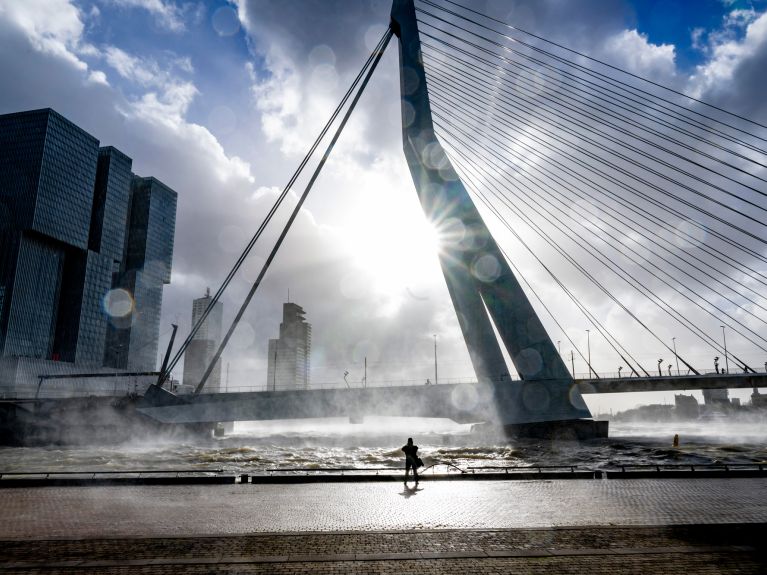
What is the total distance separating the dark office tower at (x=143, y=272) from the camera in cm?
15750

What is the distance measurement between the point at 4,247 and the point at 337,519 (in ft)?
455

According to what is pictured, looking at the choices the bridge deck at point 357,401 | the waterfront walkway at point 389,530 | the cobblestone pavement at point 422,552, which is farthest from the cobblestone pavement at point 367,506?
the bridge deck at point 357,401

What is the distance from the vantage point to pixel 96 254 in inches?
5517

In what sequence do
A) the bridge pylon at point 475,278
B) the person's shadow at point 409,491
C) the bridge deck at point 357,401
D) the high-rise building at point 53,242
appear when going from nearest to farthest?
the person's shadow at point 409,491
the bridge pylon at point 475,278
the bridge deck at point 357,401
the high-rise building at point 53,242

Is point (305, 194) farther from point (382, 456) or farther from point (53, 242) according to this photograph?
point (53, 242)

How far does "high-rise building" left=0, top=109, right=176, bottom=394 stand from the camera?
386 ft

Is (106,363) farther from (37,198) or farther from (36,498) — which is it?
(36,498)

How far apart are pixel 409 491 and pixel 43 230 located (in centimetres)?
13743

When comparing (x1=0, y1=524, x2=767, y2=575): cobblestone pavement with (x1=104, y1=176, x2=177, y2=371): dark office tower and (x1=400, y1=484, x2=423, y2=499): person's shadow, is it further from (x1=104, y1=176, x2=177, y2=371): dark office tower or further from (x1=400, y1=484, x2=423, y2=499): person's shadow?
(x1=104, y1=176, x2=177, y2=371): dark office tower

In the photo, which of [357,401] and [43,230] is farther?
[43,230]

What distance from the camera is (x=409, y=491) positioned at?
1200 cm

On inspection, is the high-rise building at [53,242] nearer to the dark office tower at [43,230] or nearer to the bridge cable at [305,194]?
the dark office tower at [43,230]

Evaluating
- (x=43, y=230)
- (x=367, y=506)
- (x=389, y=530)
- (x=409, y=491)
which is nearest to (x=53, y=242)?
(x=43, y=230)

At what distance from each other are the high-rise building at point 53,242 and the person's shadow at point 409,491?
124 metres
